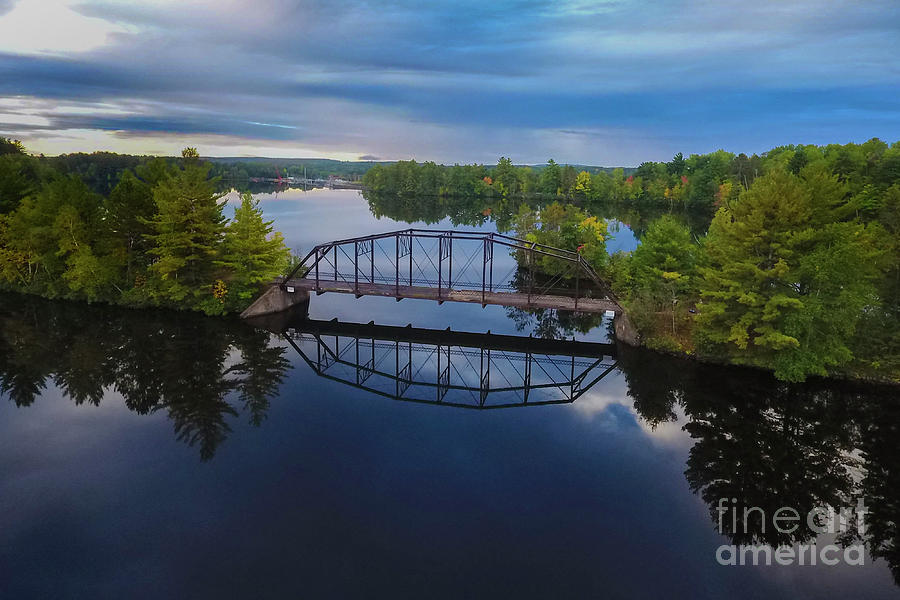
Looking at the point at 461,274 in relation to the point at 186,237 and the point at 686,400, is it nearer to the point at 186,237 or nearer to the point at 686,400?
the point at 186,237

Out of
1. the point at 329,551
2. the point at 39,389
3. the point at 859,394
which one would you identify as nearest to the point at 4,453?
the point at 39,389

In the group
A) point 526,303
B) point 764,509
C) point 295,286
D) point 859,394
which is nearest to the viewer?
point 764,509

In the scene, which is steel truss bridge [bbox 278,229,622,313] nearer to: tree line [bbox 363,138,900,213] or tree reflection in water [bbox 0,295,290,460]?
tree reflection in water [bbox 0,295,290,460]

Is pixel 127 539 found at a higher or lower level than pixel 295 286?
lower

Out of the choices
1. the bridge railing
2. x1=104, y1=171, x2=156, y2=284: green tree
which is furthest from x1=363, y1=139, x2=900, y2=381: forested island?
x1=104, y1=171, x2=156, y2=284: green tree

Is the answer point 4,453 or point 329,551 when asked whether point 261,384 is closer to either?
point 4,453

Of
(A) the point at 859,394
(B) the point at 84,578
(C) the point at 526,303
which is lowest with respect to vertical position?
(B) the point at 84,578

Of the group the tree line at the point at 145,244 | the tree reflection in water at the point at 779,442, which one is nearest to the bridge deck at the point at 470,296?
the tree line at the point at 145,244
